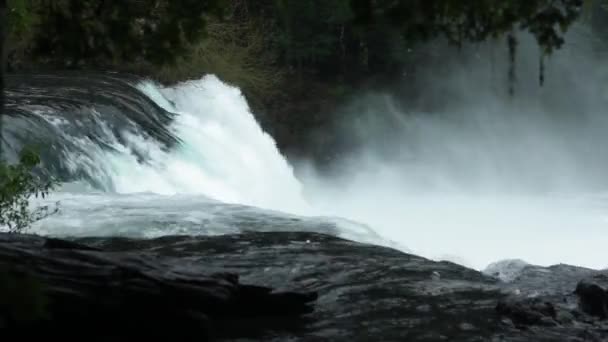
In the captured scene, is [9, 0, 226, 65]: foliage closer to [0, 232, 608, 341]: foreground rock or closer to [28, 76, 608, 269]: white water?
[0, 232, 608, 341]: foreground rock

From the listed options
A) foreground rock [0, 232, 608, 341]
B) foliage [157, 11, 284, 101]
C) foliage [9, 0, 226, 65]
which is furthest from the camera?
foliage [157, 11, 284, 101]

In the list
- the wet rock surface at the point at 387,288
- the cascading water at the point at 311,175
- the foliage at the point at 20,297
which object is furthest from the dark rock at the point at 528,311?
the foliage at the point at 20,297

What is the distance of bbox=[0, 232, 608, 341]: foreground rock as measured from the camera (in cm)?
531

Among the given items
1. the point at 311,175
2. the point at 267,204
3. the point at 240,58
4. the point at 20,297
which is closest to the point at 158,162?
the point at 267,204

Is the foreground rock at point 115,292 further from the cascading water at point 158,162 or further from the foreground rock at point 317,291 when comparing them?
the cascading water at point 158,162

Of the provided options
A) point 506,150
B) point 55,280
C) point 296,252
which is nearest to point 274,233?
point 296,252

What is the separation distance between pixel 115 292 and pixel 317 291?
201cm

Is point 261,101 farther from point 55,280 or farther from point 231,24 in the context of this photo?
point 55,280

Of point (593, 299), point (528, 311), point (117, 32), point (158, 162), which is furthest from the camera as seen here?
point (158, 162)

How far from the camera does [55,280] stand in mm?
5055

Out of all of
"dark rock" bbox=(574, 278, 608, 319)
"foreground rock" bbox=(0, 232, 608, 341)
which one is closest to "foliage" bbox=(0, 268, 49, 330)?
"foreground rock" bbox=(0, 232, 608, 341)

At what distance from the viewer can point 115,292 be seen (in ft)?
16.8

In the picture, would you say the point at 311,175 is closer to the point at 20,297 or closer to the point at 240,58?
the point at 240,58

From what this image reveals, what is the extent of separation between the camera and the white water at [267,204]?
9414 millimetres
